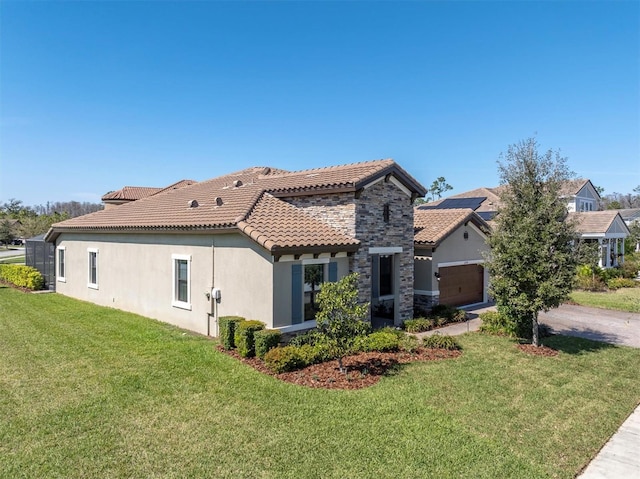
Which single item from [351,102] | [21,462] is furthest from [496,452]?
[351,102]

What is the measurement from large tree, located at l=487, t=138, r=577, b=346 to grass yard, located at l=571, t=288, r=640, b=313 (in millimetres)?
11069

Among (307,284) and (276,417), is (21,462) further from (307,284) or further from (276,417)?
(307,284)

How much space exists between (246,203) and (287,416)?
8.39 metres

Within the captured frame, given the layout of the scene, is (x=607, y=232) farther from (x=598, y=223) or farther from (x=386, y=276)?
(x=386, y=276)

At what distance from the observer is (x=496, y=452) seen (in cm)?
639

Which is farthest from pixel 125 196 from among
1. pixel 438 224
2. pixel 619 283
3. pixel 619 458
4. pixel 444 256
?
pixel 619 283

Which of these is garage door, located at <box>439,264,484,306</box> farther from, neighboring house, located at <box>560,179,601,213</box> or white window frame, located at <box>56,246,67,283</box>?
neighboring house, located at <box>560,179,601,213</box>

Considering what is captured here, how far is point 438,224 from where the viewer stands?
19.0 metres

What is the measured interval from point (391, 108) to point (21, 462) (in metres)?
23.1

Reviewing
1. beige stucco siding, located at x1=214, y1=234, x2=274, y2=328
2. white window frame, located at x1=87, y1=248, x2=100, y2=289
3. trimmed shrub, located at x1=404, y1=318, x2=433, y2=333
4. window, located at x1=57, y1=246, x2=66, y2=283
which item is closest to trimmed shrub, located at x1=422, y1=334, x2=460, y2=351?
trimmed shrub, located at x1=404, y1=318, x2=433, y2=333

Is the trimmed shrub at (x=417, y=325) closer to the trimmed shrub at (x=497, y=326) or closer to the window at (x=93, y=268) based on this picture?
the trimmed shrub at (x=497, y=326)

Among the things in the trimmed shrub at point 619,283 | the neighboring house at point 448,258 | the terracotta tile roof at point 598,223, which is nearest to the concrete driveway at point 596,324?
the neighboring house at point 448,258

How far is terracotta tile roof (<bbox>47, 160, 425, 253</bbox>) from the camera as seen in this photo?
1294cm

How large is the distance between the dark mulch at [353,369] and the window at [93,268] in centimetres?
1177
